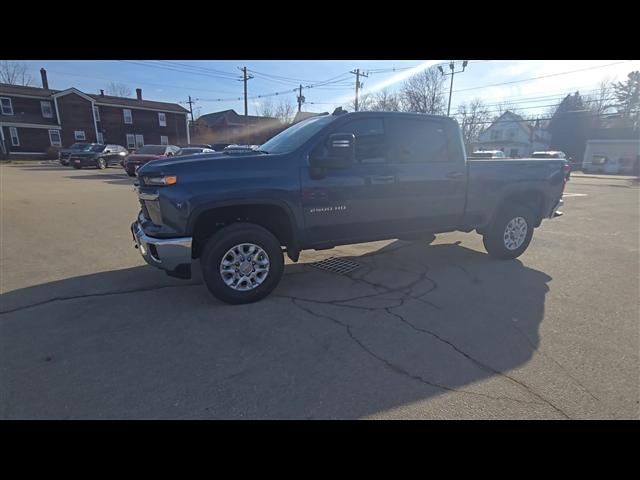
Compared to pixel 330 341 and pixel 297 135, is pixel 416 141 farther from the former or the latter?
pixel 330 341

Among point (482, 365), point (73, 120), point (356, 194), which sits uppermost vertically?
point (73, 120)

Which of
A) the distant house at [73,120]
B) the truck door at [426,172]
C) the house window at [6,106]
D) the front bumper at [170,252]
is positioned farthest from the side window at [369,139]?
the house window at [6,106]

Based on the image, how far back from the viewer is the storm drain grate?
527 centimetres

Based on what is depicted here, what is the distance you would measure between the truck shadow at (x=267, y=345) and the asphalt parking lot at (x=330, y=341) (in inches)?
0.6

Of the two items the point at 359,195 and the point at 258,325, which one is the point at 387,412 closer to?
the point at 258,325

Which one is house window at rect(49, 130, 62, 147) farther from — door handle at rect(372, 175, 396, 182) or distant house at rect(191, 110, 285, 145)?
door handle at rect(372, 175, 396, 182)

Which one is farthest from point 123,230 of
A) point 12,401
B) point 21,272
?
point 12,401

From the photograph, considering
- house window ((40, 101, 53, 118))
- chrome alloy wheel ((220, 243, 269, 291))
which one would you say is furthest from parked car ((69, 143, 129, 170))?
chrome alloy wheel ((220, 243, 269, 291))

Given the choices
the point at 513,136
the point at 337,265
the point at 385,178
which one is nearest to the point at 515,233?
the point at 385,178

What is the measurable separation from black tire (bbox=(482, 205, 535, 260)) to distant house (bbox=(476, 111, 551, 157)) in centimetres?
5543

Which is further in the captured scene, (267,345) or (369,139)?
(369,139)

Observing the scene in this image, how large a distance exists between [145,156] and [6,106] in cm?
2849

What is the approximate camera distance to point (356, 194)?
4.36 metres

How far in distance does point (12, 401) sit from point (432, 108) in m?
52.3
